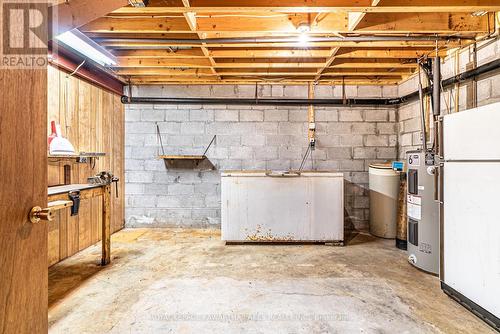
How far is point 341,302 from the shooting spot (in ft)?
6.68

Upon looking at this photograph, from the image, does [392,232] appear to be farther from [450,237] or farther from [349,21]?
[349,21]

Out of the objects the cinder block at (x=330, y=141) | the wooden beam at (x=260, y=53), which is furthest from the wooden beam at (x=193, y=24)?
the cinder block at (x=330, y=141)

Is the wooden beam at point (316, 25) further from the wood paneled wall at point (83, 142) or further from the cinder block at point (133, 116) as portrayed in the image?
the cinder block at point (133, 116)

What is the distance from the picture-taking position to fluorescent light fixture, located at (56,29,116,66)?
91.1 inches

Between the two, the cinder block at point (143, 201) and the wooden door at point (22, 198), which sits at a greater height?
the wooden door at point (22, 198)

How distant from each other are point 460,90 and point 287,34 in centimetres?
202

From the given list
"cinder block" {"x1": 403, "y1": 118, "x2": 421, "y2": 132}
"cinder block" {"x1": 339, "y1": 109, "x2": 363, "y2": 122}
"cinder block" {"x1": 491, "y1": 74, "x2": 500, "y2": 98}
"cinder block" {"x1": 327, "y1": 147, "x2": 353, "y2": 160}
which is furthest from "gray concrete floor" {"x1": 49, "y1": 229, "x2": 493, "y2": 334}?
"cinder block" {"x1": 339, "y1": 109, "x2": 363, "y2": 122}

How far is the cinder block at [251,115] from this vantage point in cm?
409

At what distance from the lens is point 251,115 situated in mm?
4102

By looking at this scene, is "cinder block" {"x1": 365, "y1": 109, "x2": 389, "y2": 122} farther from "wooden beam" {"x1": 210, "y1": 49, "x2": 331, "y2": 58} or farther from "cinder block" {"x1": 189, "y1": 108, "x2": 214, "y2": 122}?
"cinder block" {"x1": 189, "y1": 108, "x2": 214, "y2": 122}

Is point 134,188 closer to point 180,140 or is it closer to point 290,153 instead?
point 180,140

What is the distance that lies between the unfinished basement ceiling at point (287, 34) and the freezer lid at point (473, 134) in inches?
34.8

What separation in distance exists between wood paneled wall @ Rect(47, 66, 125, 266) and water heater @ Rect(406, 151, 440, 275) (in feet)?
12.2

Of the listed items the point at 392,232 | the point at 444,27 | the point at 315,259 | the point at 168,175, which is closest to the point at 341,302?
the point at 315,259
